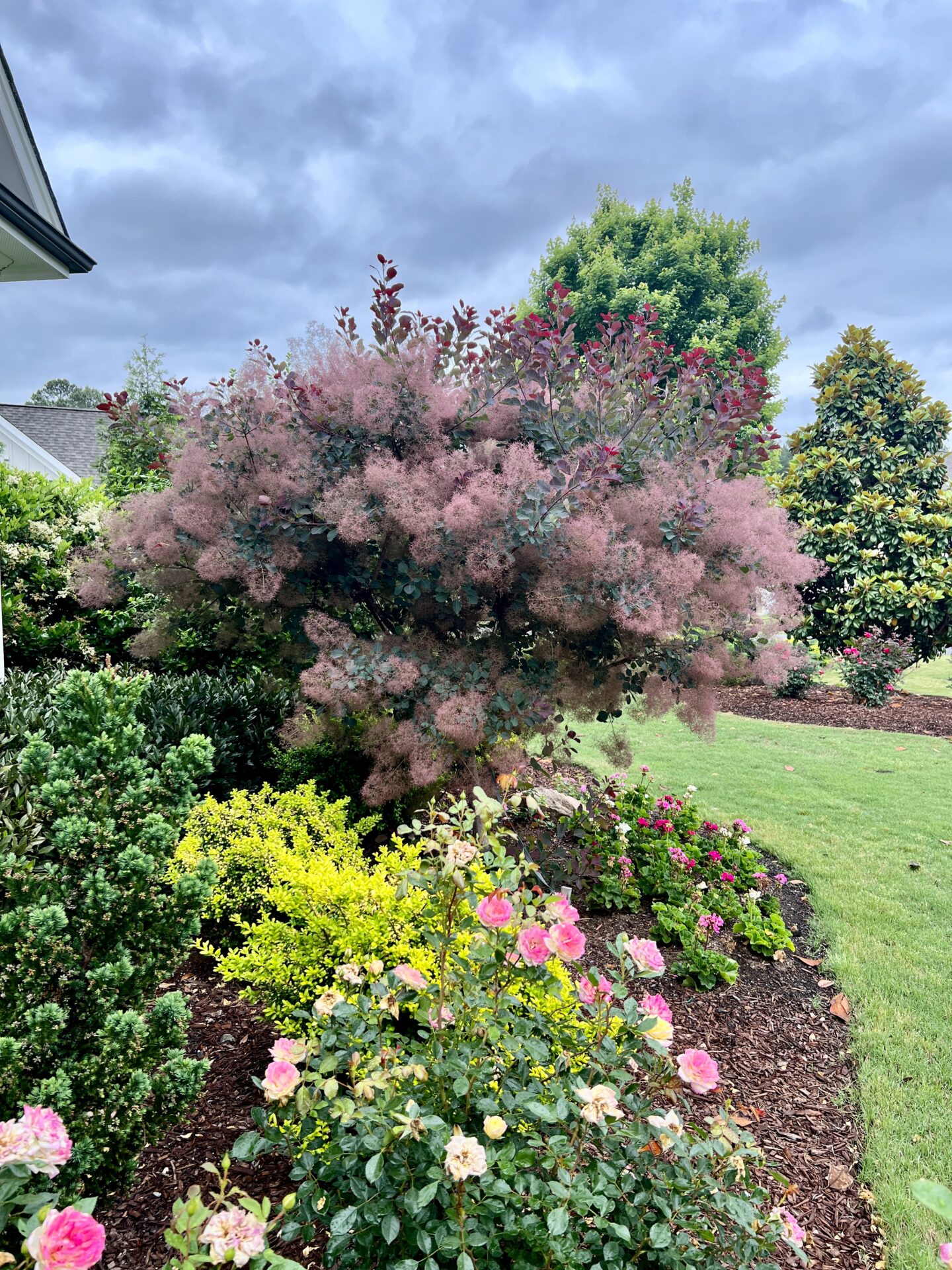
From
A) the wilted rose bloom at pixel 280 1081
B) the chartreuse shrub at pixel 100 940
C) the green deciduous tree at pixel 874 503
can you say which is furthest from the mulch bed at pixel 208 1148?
the green deciduous tree at pixel 874 503

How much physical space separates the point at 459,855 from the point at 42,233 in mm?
5150

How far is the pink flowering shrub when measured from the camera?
1020 centimetres

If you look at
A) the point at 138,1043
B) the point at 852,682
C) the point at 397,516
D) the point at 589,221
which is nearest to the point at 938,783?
the point at 852,682

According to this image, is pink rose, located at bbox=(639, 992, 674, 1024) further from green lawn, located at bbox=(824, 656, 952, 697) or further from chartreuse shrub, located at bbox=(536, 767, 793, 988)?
green lawn, located at bbox=(824, 656, 952, 697)

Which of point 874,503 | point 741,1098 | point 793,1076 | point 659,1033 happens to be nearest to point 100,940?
point 659,1033

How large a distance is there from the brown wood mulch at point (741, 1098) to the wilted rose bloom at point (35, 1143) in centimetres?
88

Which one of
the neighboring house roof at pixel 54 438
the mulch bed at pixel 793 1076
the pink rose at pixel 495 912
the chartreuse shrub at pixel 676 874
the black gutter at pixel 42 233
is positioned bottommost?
the mulch bed at pixel 793 1076

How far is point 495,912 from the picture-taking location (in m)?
1.50

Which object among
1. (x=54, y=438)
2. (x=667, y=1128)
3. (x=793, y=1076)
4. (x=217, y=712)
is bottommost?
(x=793, y=1076)

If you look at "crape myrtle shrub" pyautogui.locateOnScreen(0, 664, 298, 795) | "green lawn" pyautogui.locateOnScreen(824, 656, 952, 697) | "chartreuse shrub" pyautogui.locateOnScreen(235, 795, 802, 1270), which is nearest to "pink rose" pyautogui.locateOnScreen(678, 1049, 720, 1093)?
"chartreuse shrub" pyautogui.locateOnScreen(235, 795, 802, 1270)

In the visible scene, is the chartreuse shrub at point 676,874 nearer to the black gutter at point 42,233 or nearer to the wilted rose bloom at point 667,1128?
the wilted rose bloom at point 667,1128

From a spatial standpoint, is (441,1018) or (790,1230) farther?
(441,1018)

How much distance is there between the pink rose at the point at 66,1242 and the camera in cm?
96

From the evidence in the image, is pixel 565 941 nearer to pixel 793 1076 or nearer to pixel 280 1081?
pixel 280 1081
